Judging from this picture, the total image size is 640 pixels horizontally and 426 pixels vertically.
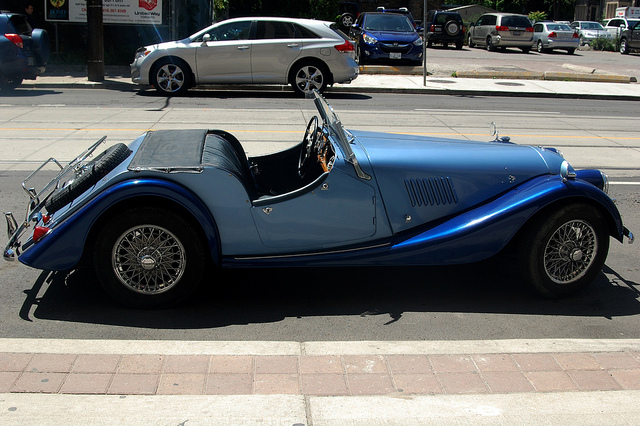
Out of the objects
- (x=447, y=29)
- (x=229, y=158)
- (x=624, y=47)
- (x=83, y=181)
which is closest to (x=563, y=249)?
(x=229, y=158)

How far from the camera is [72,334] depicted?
13.4 ft

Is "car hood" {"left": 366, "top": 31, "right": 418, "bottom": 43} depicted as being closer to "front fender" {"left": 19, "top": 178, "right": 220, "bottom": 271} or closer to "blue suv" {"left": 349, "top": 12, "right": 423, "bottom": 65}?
"blue suv" {"left": 349, "top": 12, "right": 423, "bottom": 65}

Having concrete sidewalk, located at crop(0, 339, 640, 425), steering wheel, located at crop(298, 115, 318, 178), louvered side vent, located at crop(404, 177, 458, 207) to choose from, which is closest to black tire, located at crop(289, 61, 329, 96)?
steering wheel, located at crop(298, 115, 318, 178)

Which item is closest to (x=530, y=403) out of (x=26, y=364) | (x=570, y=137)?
(x=26, y=364)

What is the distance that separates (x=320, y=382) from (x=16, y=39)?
45.5 feet

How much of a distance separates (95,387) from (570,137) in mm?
9579

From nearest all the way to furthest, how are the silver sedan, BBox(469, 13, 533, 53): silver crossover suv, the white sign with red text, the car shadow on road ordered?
the car shadow on road → the white sign with red text → BBox(469, 13, 533, 53): silver crossover suv → the silver sedan

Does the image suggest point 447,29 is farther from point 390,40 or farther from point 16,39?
point 16,39

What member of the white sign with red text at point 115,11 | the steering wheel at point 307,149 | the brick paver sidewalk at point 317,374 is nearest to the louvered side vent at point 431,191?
the steering wheel at point 307,149

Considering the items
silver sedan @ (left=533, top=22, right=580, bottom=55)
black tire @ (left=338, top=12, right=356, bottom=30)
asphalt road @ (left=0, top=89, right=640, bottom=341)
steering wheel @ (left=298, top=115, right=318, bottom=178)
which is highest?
black tire @ (left=338, top=12, right=356, bottom=30)

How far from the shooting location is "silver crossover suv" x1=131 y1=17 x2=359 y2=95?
14594 millimetres

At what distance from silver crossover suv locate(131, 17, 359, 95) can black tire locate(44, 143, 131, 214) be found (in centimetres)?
1045

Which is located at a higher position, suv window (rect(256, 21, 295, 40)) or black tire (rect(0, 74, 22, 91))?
suv window (rect(256, 21, 295, 40))

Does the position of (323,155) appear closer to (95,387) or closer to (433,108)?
(95,387)
